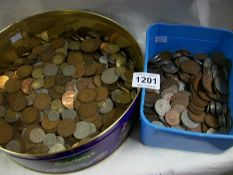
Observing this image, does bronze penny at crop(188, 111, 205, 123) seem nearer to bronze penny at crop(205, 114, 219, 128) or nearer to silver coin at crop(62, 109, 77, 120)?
bronze penny at crop(205, 114, 219, 128)

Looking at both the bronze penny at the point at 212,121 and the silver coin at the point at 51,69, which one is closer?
the bronze penny at the point at 212,121

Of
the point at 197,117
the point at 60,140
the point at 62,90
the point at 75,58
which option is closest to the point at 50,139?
the point at 60,140

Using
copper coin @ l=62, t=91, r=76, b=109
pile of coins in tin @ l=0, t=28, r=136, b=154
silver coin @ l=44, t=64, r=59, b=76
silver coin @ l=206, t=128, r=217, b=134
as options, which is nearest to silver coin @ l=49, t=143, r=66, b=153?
pile of coins in tin @ l=0, t=28, r=136, b=154

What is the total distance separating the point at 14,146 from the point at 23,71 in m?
0.21

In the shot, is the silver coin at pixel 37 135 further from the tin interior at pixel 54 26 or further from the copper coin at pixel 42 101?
the tin interior at pixel 54 26

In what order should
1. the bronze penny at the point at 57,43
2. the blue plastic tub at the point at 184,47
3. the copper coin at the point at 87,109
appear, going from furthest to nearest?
the bronze penny at the point at 57,43 → the copper coin at the point at 87,109 → the blue plastic tub at the point at 184,47

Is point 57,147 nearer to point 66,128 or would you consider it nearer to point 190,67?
point 66,128

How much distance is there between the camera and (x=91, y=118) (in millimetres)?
764

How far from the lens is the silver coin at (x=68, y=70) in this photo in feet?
2.78

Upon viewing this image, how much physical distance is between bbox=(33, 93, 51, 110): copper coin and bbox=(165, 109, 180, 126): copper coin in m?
0.30

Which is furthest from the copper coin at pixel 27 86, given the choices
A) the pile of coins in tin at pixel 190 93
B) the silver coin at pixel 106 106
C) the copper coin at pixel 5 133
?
the pile of coins in tin at pixel 190 93

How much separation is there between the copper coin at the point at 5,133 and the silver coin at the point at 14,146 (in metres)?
0.01

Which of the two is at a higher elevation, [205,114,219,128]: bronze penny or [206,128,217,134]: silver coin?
[205,114,219,128]: bronze penny

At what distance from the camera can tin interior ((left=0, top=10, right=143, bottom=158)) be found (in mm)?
835
